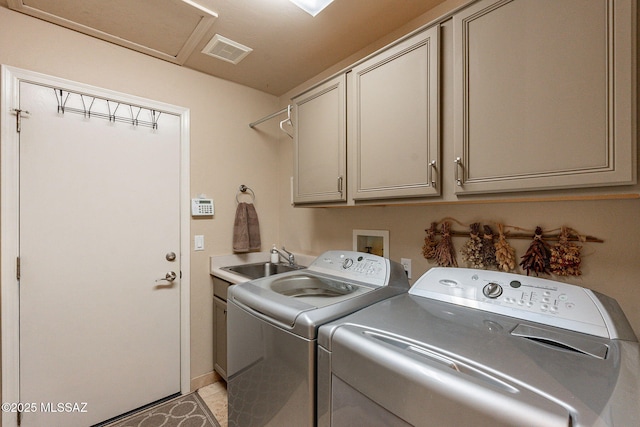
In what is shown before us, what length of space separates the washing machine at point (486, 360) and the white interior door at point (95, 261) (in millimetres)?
1561

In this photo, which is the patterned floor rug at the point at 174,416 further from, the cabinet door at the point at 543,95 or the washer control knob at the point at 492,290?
the cabinet door at the point at 543,95

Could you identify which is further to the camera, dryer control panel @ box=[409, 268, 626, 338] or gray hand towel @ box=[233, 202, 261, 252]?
gray hand towel @ box=[233, 202, 261, 252]

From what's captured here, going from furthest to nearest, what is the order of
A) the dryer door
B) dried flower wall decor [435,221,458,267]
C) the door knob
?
the door knob < dried flower wall decor [435,221,458,267] < the dryer door

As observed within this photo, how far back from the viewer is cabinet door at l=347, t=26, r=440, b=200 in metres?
1.18

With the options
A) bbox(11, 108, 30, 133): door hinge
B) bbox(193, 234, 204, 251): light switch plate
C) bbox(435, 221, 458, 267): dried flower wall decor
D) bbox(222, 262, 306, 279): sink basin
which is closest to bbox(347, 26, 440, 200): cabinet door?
bbox(435, 221, 458, 267): dried flower wall decor

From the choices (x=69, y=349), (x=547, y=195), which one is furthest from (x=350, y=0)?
(x=69, y=349)

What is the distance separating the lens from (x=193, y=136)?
215cm

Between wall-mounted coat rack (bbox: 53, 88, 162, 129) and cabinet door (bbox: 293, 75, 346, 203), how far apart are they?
1037 mm

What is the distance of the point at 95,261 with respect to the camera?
1746 mm

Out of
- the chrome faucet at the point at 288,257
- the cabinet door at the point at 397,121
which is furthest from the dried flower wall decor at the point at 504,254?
the chrome faucet at the point at 288,257

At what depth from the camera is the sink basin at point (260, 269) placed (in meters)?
2.23

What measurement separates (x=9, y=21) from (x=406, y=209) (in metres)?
2.45

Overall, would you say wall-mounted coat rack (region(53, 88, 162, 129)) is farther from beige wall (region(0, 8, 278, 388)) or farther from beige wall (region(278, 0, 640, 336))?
beige wall (region(278, 0, 640, 336))

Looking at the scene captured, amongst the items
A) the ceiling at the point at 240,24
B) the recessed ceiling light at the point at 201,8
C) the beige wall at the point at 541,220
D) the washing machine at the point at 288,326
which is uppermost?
the ceiling at the point at 240,24
